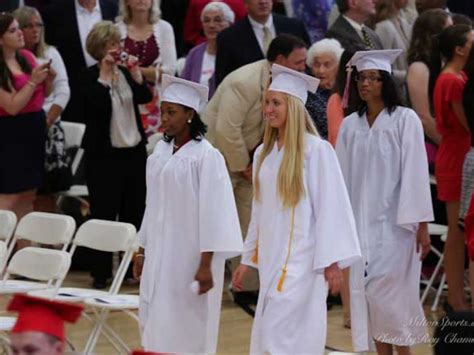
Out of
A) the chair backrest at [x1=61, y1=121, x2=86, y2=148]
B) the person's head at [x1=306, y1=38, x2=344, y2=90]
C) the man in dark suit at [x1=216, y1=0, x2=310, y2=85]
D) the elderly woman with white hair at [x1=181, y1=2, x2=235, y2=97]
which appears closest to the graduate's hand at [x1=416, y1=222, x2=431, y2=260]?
the person's head at [x1=306, y1=38, x2=344, y2=90]

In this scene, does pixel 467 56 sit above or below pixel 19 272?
above

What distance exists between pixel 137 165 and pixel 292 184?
4.01 meters

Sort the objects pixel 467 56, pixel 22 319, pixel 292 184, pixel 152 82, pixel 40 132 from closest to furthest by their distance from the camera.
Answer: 1. pixel 22 319
2. pixel 292 184
3. pixel 467 56
4. pixel 40 132
5. pixel 152 82

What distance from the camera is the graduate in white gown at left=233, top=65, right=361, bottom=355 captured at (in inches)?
288

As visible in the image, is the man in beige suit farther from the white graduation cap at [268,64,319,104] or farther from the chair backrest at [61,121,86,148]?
the white graduation cap at [268,64,319,104]

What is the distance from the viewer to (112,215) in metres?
11.2

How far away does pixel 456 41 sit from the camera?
1011 centimetres

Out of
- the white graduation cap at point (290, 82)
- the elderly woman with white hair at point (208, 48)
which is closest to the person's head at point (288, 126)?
the white graduation cap at point (290, 82)

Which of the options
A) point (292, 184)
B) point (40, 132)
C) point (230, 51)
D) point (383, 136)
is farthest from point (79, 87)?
point (292, 184)

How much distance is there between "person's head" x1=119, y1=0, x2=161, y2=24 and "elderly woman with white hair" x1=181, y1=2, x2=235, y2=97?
0.39 metres

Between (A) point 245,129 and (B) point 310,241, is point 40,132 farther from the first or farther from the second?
(B) point 310,241

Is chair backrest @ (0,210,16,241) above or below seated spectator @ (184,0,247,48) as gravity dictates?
below

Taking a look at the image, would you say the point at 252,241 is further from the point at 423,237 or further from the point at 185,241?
the point at 423,237

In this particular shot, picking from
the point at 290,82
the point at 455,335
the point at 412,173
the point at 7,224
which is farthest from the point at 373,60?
the point at 455,335
